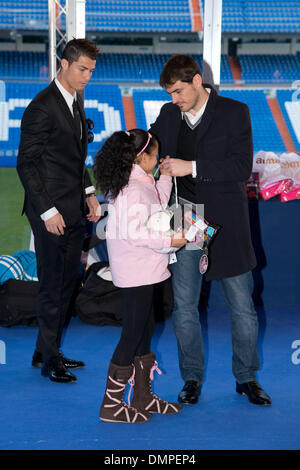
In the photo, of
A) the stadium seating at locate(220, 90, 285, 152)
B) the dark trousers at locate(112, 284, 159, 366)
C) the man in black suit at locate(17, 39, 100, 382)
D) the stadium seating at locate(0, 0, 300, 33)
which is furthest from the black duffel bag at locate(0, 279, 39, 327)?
the stadium seating at locate(0, 0, 300, 33)

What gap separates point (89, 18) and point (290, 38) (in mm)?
7012

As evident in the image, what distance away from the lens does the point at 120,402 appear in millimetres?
2559

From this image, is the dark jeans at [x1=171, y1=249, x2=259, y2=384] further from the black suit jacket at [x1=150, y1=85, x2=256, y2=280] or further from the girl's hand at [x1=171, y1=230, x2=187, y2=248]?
the girl's hand at [x1=171, y1=230, x2=187, y2=248]

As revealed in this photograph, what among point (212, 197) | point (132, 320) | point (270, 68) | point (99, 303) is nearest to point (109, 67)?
point (270, 68)

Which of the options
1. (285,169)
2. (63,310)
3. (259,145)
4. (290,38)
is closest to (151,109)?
(259,145)

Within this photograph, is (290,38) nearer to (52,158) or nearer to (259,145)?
(259,145)

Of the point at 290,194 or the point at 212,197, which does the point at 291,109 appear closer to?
the point at 290,194

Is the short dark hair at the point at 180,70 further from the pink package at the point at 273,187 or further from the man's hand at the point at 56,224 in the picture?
the pink package at the point at 273,187

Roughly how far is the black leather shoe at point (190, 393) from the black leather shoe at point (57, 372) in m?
0.58

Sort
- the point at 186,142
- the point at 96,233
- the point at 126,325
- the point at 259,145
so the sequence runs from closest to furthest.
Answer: the point at 126,325
the point at 186,142
the point at 96,233
the point at 259,145

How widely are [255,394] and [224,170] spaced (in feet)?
3.27

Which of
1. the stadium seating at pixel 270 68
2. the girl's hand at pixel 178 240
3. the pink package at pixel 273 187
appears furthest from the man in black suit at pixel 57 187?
the stadium seating at pixel 270 68

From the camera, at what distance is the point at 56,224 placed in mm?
2906

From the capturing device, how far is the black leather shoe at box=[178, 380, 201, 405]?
9.00 feet
